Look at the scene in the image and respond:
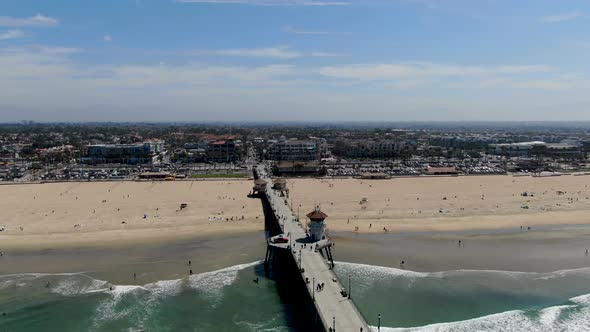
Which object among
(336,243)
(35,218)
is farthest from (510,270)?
(35,218)

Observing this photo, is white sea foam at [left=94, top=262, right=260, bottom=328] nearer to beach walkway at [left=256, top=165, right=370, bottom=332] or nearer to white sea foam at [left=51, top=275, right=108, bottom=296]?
white sea foam at [left=51, top=275, right=108, bottom=296]

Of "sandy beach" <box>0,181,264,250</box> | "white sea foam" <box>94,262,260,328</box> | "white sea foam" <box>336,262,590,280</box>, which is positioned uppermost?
"sandy beach" <box>0,181,264,250</box>

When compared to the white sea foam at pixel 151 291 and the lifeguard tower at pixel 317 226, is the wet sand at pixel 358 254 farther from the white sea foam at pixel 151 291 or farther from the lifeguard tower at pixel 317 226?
the lifeguard tower at pixel 317 226

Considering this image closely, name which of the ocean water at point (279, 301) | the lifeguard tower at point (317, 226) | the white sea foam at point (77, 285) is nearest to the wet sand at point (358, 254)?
the white sea foam at point (77, 285)

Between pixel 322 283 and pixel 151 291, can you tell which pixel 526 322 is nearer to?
pixel 322 283

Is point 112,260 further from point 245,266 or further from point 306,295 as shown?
point 306,295

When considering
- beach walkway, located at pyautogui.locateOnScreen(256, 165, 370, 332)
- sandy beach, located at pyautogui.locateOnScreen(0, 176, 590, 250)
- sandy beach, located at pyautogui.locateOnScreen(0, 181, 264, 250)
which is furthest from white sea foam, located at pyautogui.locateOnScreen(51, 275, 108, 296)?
beach walkway, located at pyautogui.locateOnScreen(256, 165, 370, 332)

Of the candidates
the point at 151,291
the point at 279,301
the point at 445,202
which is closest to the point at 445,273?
the point at 279,301
